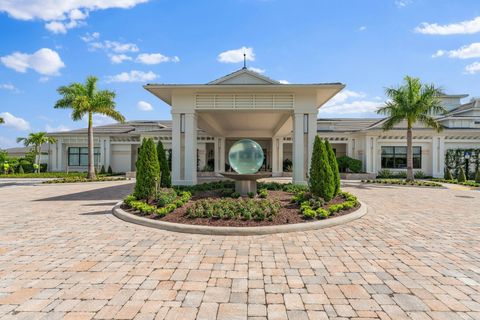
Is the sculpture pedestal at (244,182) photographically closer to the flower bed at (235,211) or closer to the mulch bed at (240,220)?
the flower bed at (235,211)

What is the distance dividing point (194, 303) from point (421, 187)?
1946 cm

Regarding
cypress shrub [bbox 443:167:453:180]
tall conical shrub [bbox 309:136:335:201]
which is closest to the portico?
tall conical shrub [bbox 309:136:335:201]

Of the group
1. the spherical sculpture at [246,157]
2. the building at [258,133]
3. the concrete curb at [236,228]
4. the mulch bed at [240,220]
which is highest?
the building at [258,133]

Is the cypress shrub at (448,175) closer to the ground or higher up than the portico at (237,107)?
closer to the ground

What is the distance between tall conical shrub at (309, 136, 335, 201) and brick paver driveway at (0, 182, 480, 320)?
2003 mm

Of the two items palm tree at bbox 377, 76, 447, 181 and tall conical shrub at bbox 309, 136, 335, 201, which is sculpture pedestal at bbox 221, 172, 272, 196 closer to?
tall conical shrub at bbox 309, 136, 335, 201

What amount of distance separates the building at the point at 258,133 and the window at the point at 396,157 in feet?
0.30

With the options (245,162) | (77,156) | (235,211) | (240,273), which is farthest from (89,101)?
(240,273)

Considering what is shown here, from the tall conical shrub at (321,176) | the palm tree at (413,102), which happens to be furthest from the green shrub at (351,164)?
the tall conical shrub at (321,176)

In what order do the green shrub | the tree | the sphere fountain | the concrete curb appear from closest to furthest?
the concrete curb → the sphere fountain → the tree → the green shrub

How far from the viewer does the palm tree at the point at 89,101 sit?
2140 cm

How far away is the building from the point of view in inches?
557

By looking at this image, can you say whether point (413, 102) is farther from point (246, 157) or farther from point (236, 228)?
point (236, 228)

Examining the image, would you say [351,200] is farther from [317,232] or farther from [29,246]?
[29,246]
